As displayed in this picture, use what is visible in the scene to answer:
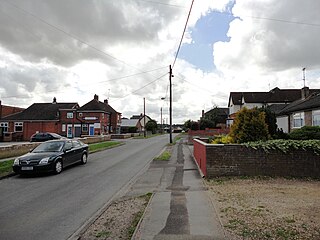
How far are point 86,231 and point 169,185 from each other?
13.9 feet

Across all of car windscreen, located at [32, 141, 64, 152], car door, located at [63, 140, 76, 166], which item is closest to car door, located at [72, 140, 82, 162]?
car door, located at [63, 140, 76, 166]

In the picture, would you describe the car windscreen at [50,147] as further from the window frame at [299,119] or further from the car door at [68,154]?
the window frame at [299,119]

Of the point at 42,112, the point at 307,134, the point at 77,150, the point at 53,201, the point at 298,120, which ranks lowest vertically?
the point at 53,201

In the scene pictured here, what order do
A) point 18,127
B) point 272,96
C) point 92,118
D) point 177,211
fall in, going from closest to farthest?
1. point 177,211
2. point 18,127
3. point 92,118
4. point 272,96

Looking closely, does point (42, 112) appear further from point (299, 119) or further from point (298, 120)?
point (299, 119)

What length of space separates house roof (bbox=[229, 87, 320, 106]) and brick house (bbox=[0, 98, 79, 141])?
112ft

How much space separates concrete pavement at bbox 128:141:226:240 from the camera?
15.0 feet

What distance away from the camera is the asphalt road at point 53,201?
5125mm

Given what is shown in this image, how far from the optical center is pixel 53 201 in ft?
23.5

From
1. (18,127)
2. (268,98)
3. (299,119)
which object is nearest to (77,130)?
(18,127)

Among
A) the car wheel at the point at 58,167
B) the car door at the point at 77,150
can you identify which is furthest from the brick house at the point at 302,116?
the car wheel at the point at 58,167

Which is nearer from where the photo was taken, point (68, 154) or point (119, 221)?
point (119, 221)

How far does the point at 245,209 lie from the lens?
231 inches

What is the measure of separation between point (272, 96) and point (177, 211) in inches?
2253
